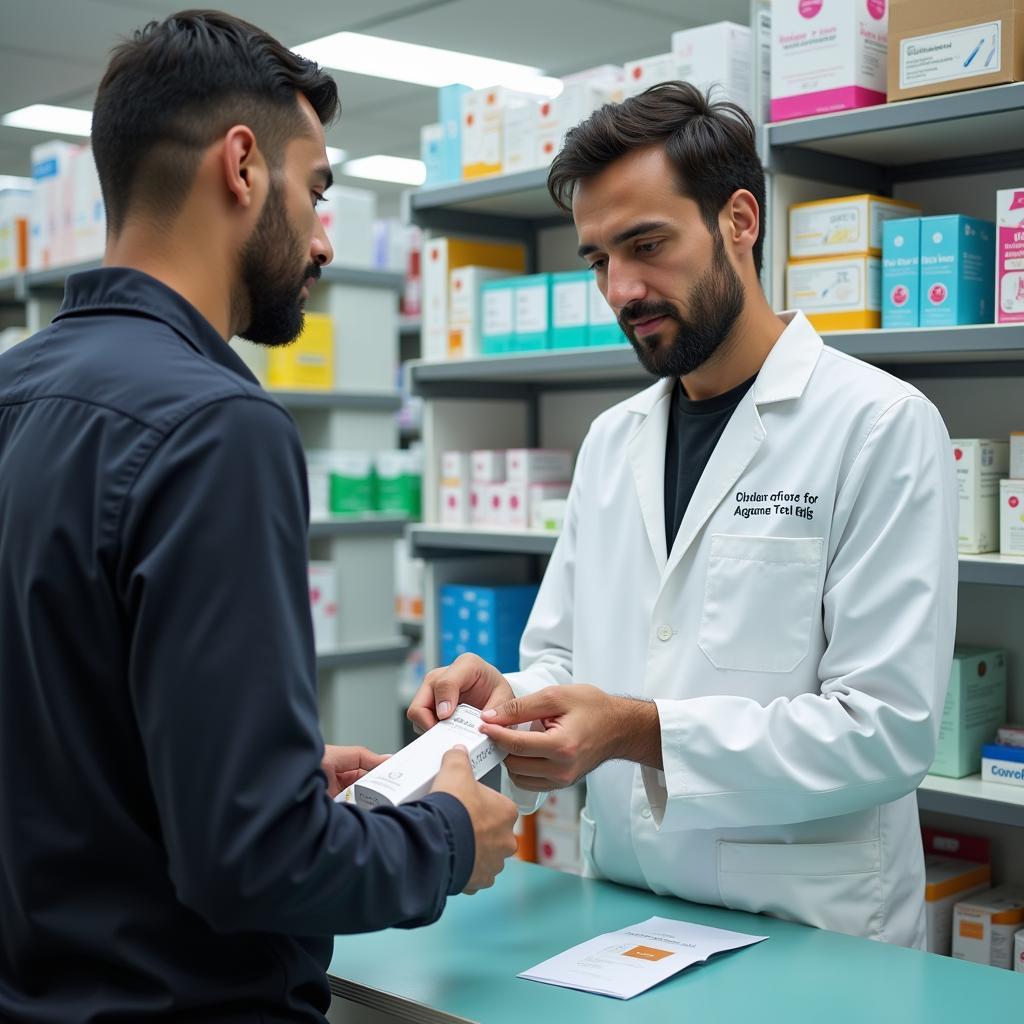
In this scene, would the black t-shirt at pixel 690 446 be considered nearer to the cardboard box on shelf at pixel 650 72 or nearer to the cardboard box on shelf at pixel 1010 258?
the cardboard box on shelf at pixel 1010 258

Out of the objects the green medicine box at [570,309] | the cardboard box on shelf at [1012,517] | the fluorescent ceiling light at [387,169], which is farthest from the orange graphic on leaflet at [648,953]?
the fluorescent ceiling light at [387,169]

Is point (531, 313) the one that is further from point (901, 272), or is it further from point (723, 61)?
point (901, 272)

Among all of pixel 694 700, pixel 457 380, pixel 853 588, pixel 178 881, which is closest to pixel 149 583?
pixel 178 881

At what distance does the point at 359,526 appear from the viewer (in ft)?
16.7

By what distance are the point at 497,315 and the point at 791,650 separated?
1.77m

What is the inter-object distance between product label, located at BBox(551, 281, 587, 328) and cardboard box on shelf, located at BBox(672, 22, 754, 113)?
0.58 meters

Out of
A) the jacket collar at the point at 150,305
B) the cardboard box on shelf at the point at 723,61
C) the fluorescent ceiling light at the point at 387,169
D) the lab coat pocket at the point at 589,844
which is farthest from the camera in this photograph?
the fluorescent ceiling light at the point at 387,169

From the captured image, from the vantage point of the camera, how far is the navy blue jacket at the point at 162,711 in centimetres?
102

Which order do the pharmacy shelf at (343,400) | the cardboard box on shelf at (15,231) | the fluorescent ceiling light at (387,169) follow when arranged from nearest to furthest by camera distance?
the pharmacy shelf at (343,400)
the cardboard box on shelf at (15,231)
the fluorescent ceiling light at (387,169)

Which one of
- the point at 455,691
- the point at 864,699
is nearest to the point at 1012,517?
the point at 864,699

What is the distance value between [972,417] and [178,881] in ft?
7.11

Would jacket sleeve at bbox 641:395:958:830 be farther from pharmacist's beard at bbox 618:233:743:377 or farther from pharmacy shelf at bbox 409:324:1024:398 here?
pharmacy shelf at bbox 409:324:1024:398

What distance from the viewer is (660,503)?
2.04 m

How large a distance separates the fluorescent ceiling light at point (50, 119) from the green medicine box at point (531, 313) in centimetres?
610
